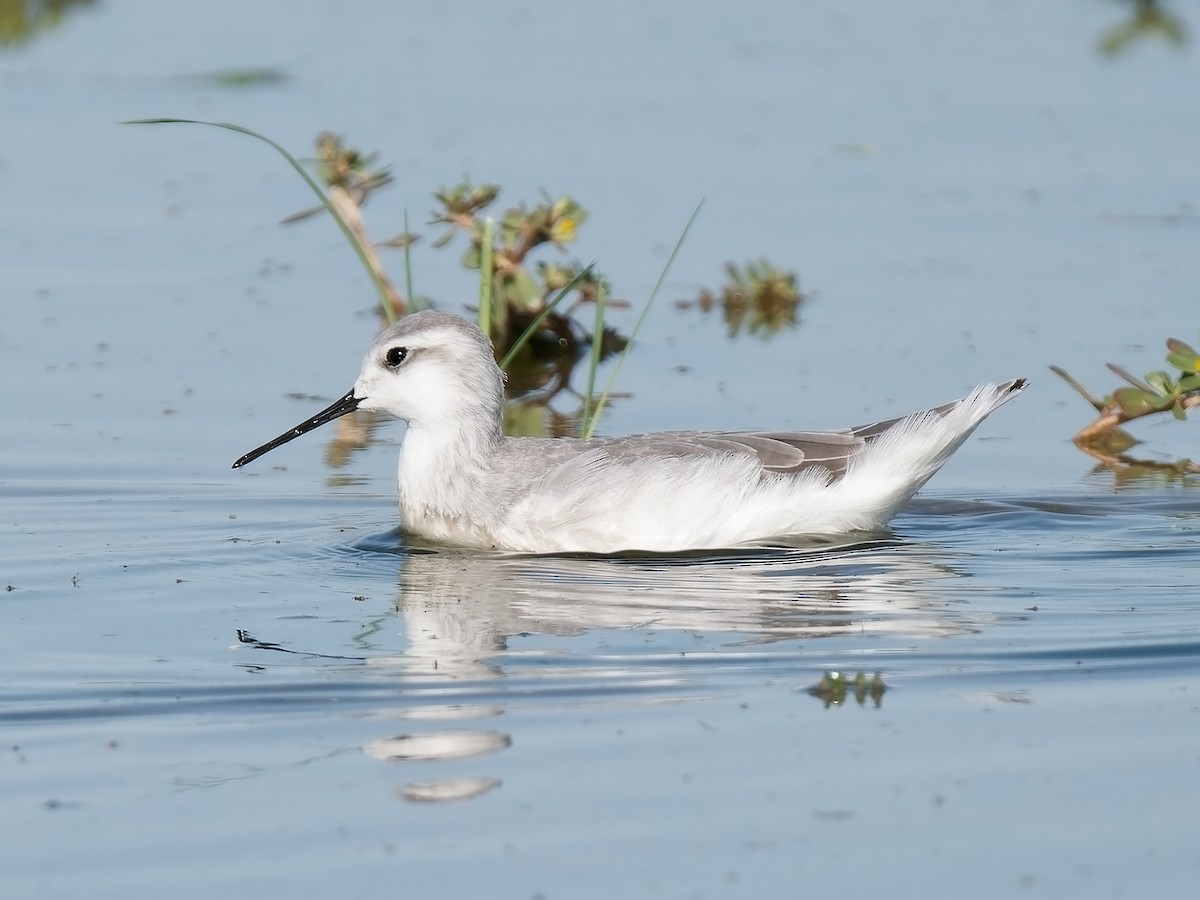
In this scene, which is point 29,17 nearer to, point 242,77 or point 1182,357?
point 242,77

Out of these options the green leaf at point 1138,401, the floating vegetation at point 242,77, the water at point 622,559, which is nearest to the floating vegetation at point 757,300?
the water at point 622,559

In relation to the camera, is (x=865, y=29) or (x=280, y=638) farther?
(x=865, y=29)

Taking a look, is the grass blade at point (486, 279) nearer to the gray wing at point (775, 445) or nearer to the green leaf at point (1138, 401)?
the gray wing at point (775, 445)

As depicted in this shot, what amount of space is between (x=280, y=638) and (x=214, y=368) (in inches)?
201

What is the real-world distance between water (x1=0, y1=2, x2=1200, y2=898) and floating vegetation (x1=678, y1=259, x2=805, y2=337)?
201 millimetres

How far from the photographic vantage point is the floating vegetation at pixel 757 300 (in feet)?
47.0

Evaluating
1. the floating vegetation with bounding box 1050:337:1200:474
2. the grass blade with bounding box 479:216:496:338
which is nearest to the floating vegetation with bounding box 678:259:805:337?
the grass blade with bounding box 479:216:496:338

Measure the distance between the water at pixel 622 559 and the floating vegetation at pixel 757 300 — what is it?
0.66ft

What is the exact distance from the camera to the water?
642 cm

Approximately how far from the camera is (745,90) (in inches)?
789

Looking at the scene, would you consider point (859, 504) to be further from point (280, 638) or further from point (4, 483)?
point (4, 483)

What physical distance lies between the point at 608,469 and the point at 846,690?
269 centimetres

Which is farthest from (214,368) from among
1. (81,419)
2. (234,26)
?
(234,26)

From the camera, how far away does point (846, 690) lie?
7.59 m
